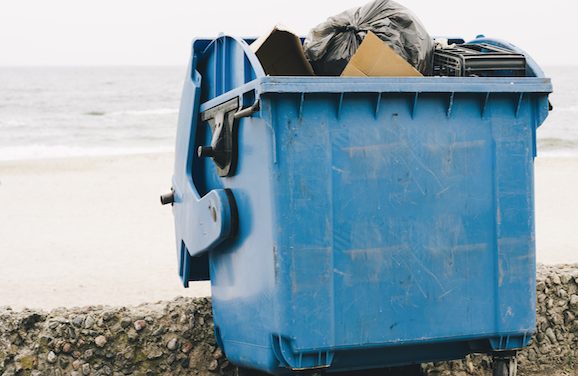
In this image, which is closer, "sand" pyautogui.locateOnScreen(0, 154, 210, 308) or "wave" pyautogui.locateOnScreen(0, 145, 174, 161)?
"sand" pyautogui.locateOnScreen(0, 154, 210, 308)

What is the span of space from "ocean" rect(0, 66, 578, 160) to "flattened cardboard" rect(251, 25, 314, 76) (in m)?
22.0

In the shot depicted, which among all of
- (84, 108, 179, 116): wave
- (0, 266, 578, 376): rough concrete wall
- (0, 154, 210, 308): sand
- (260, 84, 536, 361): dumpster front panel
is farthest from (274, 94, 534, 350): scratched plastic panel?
(84, 108, 179, 116): wave

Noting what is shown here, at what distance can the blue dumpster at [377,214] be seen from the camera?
306cm

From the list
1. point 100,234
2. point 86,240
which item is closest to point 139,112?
point 100,234

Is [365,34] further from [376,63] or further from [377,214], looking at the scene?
[377,214]

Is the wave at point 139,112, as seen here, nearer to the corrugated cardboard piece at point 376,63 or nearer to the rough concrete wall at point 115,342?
the rough concrete wall at point 115,342

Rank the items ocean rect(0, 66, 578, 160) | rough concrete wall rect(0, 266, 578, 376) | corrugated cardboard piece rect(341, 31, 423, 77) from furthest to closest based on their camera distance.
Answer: ocean rect(0, 66, 578, 160) → rough concrete wall rect(0, 266, 578, 376) → corrugated cardboard piece rect(341, 31, 423, 77)

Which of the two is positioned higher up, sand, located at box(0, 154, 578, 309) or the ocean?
the ocean

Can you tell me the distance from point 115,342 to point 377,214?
5.33 feet

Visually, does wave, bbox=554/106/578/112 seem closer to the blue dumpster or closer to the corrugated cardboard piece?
the blue dumpster

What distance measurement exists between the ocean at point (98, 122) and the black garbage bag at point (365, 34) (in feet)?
72.1

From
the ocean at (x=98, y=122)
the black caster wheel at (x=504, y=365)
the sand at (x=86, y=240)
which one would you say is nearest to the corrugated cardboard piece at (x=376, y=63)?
the black caster wheel at (x=504, y=365)

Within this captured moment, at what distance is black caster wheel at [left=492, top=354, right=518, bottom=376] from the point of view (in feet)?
11.2

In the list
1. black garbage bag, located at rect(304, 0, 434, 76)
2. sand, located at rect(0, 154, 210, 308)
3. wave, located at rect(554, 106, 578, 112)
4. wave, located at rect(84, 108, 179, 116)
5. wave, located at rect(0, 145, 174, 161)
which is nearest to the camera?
black garbage bag, located at rect(304, 0, 434, 76)
